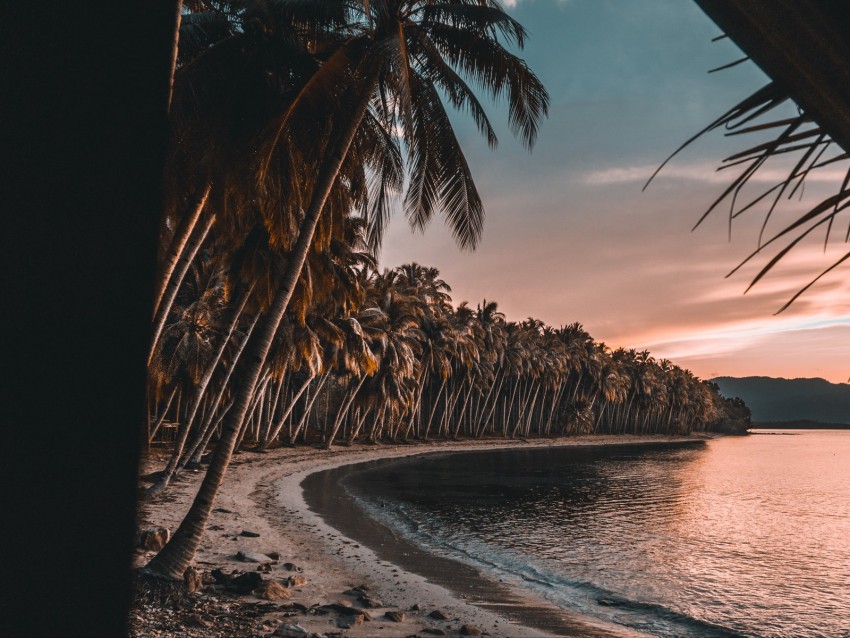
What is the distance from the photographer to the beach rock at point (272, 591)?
878 cm

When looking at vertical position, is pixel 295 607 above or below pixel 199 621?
below

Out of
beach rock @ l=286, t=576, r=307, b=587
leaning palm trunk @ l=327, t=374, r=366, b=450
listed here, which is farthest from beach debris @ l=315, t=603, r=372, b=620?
leaning palm trunk @ l=327, t=374, r=366, b=450

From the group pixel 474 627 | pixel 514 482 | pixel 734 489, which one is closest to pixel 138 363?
pixel 474 627

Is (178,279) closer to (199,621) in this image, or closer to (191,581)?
(191,581)

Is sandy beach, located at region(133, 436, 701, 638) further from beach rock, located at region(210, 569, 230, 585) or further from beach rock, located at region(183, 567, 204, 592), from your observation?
beach rock, located at region(210, 569, 230, 585)

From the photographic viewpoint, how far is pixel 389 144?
1227 cm

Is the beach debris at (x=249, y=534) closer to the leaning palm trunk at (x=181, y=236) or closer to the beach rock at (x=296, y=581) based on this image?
the beach rock at (x=296, y=581)

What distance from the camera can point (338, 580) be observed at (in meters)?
10.9

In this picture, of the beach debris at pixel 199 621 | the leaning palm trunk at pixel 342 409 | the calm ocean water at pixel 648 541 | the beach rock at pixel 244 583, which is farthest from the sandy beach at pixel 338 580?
the leaning palm trunk at pixel 342 409

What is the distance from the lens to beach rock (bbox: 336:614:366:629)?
814cm

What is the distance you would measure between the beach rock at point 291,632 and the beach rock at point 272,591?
1.40 meters

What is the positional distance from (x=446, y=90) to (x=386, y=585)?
978 cm

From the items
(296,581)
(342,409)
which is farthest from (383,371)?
(296,581)

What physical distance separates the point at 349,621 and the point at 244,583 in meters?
1.84
